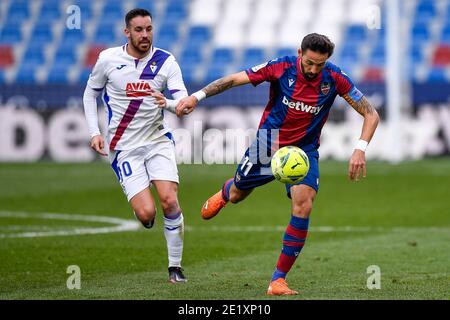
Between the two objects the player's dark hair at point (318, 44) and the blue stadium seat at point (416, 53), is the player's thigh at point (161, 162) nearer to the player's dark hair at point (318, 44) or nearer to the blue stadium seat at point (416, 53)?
the player's dark hair at point (318, 44)

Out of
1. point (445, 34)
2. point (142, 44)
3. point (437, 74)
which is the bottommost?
point (142, 44)

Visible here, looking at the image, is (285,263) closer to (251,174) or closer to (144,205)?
(251,174)

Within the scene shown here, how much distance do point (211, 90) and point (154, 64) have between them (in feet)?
2.87

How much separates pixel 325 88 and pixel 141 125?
177 cm

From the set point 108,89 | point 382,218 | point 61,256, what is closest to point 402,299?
Result: point 108,89

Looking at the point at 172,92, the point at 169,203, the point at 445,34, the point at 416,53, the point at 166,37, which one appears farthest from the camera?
the point at 166,37

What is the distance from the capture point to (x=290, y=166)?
346 inches

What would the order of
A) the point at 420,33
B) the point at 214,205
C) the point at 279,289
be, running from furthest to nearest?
the point at 420,33 < the point at 214,205 < the point at 279,289

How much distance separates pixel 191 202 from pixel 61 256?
6630 mm

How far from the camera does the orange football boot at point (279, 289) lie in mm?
8445

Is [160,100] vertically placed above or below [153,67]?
→ below

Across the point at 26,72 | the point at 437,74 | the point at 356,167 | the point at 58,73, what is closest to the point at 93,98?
the point at 356,167

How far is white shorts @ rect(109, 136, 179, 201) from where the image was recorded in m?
9.81

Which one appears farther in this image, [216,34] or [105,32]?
[216,34]
